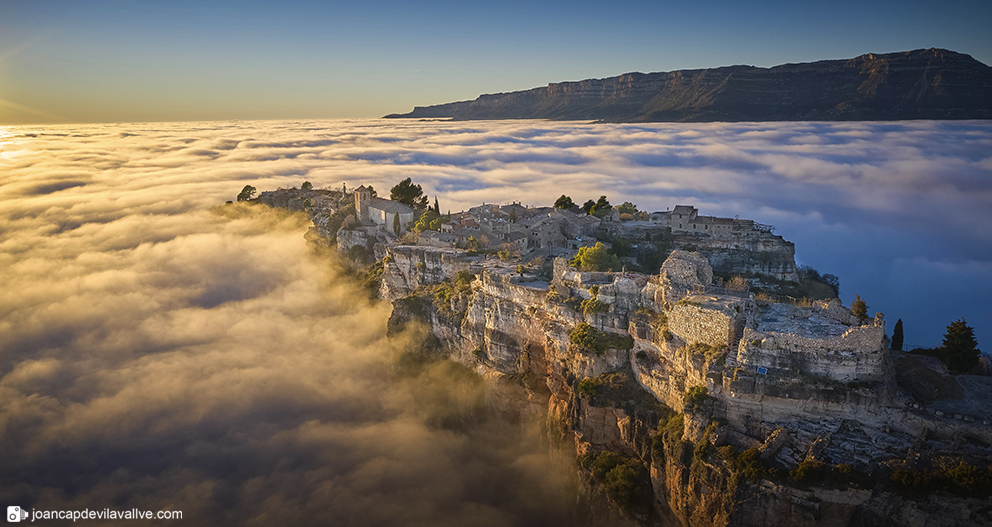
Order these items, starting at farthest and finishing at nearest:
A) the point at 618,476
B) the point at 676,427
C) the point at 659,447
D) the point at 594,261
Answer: the point at 594,261
the point at 618,476
the point at 659,447
the point at 676,427

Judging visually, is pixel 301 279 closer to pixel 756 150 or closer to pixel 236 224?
pixel 236 224

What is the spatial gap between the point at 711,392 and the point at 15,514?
4485 cm

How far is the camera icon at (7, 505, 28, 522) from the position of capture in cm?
3895

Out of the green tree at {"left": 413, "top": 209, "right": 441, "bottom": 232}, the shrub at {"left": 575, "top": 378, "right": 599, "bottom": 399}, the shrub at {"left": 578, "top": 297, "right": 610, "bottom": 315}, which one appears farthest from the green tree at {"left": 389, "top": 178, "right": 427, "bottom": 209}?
the shrub at {"left": 575, "top": 378, "right": 599, "bottom": 399}

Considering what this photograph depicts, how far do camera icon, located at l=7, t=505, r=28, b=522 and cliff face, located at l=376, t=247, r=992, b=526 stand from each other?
33097mm

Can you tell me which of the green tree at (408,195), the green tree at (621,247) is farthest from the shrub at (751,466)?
the green tree at (408,195)

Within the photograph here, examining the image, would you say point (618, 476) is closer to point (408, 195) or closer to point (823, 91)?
point (408, 195)

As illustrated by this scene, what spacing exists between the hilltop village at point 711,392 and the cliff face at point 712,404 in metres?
0.07

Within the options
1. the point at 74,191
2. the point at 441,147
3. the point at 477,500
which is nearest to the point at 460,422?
the point at 477,500

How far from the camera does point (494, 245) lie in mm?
53281

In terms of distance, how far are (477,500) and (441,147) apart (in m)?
137

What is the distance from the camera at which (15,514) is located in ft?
129

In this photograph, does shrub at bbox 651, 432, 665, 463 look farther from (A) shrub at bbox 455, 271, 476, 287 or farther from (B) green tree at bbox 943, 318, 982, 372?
(A) shrub at bbox 455, 271, 476, 287

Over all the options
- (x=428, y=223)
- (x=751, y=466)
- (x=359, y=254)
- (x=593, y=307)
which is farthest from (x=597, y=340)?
(x=359, y=254)
